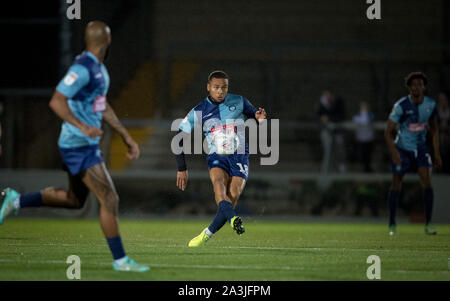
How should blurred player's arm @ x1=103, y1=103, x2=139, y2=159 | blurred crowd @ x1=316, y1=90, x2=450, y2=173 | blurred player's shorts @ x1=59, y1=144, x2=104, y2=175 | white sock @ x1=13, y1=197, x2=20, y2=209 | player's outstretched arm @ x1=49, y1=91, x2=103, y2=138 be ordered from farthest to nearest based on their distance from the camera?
blurred crowd @ x1=316, y1=90, x2=450, y2=173 < white sock @ x1=13, y1=197, x2=20, y2=209 < blurred player's arm @ x1=103, y1=103, x2=139, y2=159 < blurred player's shorts @ x1=59, y1=144, x2=104, y2=175 < player's outstretched arm @ x1=49, y1=91, x2=103, y2=138

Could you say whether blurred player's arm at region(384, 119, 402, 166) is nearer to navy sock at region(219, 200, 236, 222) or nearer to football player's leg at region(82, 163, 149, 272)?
navy sock at region(219, 200, 236, 222)

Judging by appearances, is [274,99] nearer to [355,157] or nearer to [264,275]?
[355,157]

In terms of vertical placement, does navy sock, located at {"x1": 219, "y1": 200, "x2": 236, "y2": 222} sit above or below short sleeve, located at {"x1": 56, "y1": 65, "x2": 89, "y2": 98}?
below

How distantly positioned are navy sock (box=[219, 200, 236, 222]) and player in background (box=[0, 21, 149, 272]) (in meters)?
2.26

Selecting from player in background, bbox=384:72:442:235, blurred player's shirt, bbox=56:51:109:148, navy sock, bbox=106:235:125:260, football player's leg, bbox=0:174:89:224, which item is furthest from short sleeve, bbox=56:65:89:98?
player in background, bbox=384:72:442:235

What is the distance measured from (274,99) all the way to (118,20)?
16.9 feet

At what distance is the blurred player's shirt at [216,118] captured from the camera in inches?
405

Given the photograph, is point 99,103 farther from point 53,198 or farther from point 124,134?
point 53,198

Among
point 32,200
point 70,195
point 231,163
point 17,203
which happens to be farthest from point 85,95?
point 231,163

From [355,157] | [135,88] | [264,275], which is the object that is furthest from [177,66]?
[264,275]

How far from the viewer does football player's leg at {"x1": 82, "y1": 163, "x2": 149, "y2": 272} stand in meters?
7.32

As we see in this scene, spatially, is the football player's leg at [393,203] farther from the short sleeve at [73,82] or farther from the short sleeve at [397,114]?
the short sleeve at [73,82]

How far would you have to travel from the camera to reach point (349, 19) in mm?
25531

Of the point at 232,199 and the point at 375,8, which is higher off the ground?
the point at 375,8
